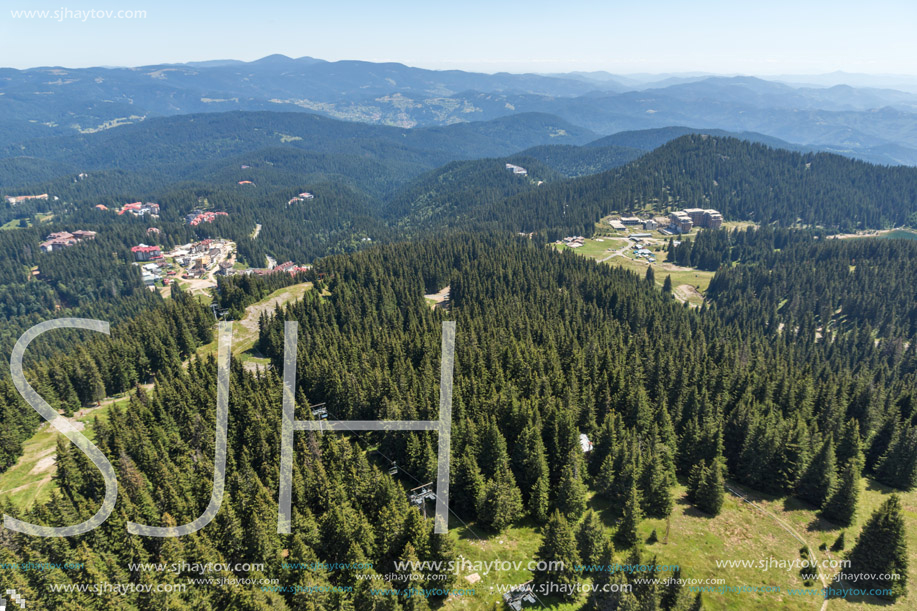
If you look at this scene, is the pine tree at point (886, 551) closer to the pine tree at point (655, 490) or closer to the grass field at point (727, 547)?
the grass field at point (727, 547)

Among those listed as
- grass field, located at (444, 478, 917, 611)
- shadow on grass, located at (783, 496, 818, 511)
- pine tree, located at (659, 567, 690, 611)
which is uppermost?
pine tree, located at (659, 567, 690, 611)

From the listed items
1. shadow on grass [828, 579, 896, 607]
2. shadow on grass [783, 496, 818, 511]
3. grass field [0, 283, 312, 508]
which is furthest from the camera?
grass field [0, 283, 312, 508]

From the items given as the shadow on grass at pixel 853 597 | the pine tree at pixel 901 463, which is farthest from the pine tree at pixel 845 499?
the pine tree at pixel 901 463

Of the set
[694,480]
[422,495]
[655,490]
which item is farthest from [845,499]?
[422,495]

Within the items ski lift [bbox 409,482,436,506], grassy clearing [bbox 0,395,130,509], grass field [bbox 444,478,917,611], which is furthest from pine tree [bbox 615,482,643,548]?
grassy clearing [bbox 0,395,130,509]

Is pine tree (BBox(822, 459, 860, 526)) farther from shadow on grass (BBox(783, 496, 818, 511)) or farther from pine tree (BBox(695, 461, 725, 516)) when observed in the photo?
pine tree (BBox(695, 461, 725, 516))

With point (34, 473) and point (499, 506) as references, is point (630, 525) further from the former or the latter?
point (34, 473)

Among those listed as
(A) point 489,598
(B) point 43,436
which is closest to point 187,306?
(B) point 43,436
